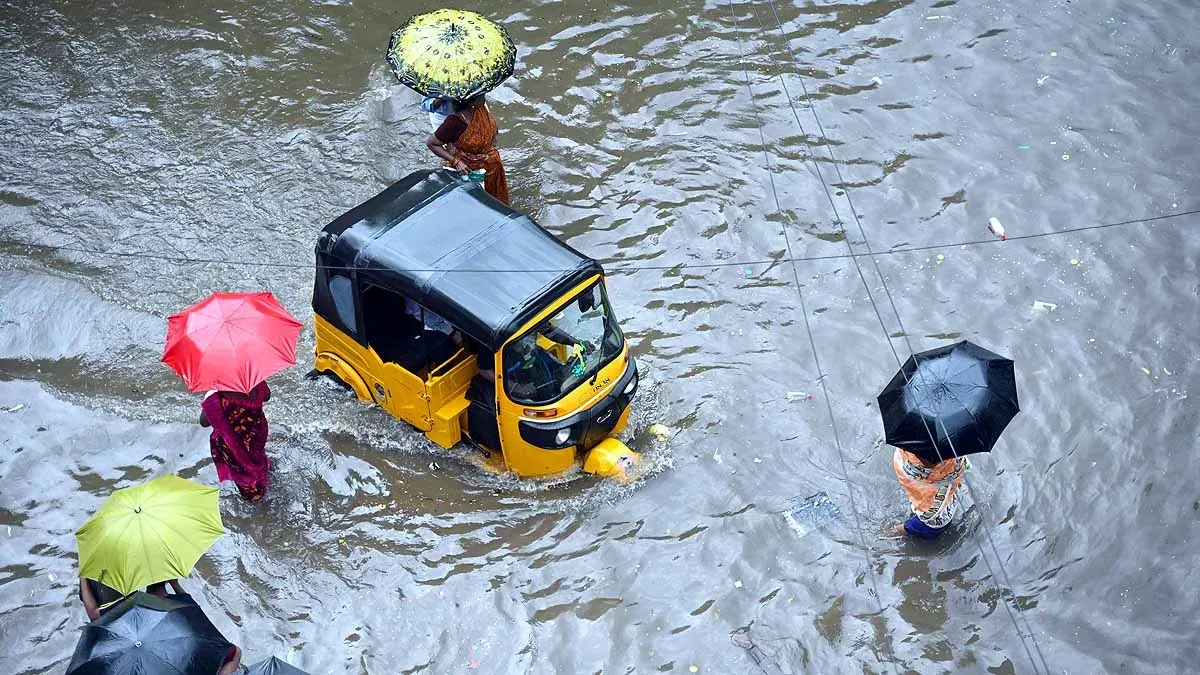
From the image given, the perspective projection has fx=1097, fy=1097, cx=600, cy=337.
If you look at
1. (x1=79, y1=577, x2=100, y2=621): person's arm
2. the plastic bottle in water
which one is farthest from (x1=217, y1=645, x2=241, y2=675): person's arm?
the plastic bottle in water

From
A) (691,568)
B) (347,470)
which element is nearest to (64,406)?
(347,470)

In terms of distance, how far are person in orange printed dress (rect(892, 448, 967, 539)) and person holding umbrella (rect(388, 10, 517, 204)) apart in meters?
4.39

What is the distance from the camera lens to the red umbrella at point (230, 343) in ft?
23.4

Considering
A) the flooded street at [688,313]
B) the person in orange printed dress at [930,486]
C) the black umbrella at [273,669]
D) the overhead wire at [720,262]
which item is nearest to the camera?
the black umbrella at [273,669]

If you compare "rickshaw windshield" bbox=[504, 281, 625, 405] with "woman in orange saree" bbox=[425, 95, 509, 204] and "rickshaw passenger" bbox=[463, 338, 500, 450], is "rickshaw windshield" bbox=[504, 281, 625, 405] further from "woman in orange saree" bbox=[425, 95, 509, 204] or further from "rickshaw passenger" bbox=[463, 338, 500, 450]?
"woman in orange saree" bbox=[425, 95, 509, 204]

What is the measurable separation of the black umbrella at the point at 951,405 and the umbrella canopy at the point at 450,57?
4406 millimetres

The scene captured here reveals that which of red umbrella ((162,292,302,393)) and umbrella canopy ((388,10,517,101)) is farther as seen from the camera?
umbrella canopy ((388,10,517,101))

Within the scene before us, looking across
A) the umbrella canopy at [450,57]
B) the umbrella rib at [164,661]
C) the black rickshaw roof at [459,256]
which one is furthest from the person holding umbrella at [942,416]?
the umbrella rib at [164,661]

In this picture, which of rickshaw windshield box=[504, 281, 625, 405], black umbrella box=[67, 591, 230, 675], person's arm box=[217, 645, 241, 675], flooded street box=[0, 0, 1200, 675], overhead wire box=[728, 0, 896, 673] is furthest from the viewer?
rickshaw windshield box=[504, 281, 625, 405]

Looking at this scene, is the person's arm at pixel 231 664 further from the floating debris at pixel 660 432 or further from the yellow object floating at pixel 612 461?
the floating debris at pixel 660 432

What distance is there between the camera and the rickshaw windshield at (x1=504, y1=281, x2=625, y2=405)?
312 inches

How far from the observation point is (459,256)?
7.99 metres

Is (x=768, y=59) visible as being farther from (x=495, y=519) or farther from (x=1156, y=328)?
(x=495, y=519)

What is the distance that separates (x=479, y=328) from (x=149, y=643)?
117 inches
